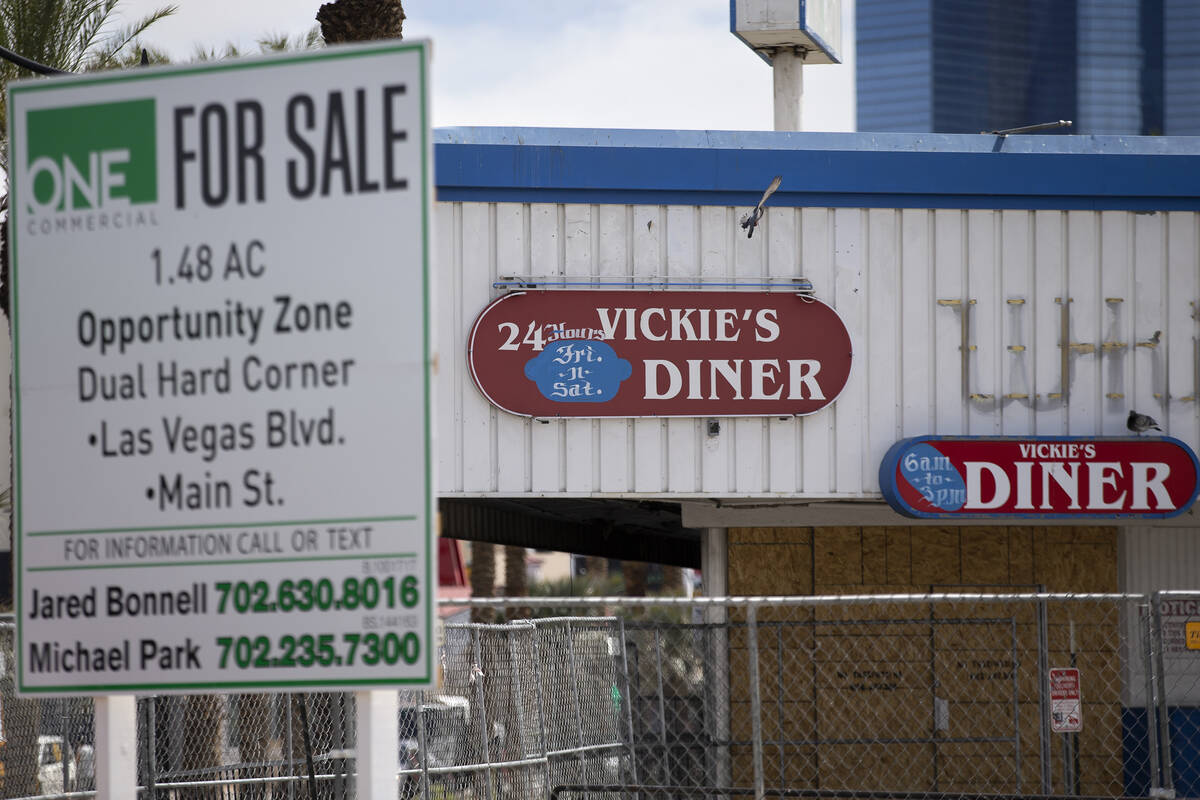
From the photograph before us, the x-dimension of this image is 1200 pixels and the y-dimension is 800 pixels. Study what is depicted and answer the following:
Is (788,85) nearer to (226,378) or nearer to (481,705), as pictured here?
(481,705)

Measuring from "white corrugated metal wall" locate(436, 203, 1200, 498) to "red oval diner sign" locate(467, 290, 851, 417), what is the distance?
0.16 metres

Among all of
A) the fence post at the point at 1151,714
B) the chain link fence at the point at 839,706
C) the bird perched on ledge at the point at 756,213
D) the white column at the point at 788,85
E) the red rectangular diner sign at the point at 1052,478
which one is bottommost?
the chain link fence at the point at 839,706

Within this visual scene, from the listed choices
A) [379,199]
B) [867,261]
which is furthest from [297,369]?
[867,261]

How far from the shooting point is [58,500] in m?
4.49

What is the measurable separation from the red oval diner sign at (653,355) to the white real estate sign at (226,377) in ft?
25.2

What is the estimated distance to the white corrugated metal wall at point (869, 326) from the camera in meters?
12.3

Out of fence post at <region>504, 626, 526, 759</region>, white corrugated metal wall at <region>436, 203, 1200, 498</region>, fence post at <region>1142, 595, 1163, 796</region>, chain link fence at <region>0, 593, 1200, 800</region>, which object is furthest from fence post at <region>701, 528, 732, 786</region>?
fence post at <region>1142, 595, 1163, 796</region>

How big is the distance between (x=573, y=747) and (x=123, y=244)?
326 inches

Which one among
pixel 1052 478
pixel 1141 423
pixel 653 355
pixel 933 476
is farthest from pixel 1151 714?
pixel 653 355

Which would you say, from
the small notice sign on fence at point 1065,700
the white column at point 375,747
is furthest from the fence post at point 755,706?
the white column at point 375,747

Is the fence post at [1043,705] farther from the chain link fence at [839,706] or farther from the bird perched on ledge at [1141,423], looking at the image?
the bird perched on ledge at [1141,423]

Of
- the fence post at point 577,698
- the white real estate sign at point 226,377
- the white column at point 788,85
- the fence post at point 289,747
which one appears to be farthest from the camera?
the white column at point 788,85

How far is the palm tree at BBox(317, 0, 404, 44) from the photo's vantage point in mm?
13523

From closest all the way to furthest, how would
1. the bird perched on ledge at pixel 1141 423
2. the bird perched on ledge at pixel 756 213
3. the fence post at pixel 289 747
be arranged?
the fence post at pixel 289 747 → the bird perched on ledge at pixel 756 213 → the bird perched on ledge at pixel 1141 423
